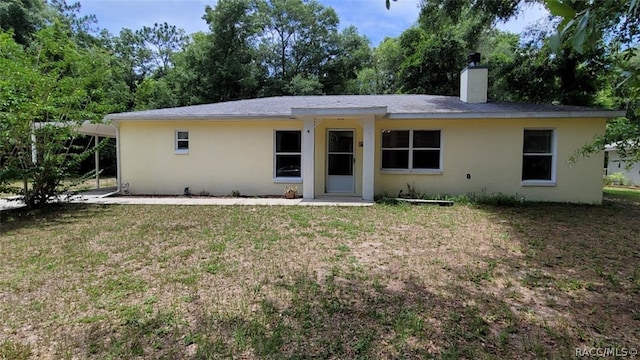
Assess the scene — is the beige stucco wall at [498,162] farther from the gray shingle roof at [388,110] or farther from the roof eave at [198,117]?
the roof eave at [198,117]

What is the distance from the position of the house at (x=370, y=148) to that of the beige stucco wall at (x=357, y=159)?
29mm

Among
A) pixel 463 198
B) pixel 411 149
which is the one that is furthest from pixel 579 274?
pixel 411 149

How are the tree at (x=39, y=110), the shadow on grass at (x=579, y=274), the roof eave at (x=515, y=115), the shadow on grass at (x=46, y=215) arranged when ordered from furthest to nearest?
the roof eave at (x=515, y=115), the tree at (x=39, y=110), the shadow on grass at (x=46, y=215), the shadow on grass at (x=579, y=274)

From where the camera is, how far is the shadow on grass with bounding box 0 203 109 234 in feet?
Result: 22.4

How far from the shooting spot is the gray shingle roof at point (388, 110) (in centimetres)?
886

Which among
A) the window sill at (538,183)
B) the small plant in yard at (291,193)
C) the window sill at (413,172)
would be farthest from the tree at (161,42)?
the window sill at (538,183)

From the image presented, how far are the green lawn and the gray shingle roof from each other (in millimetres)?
3397

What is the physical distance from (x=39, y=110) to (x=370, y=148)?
A: 776cm

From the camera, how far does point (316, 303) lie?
3.35 metres

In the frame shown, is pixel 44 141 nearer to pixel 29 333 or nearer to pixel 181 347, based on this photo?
pixel 29 333

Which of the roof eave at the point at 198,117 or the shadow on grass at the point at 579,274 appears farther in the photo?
the roof eave at the point at 198,117

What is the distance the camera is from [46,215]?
7703 millimetres

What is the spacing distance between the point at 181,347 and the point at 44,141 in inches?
310

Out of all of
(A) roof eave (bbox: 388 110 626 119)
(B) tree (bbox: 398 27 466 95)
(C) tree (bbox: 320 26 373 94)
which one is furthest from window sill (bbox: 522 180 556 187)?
(C) tree (bbox: 320 26 373 94)
